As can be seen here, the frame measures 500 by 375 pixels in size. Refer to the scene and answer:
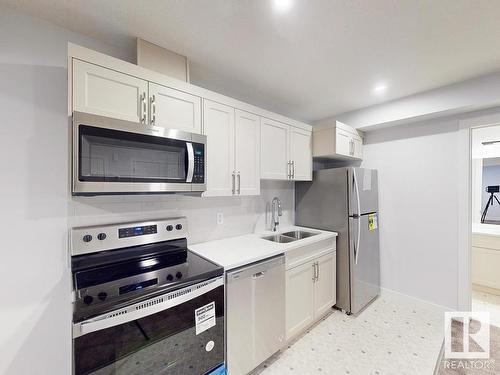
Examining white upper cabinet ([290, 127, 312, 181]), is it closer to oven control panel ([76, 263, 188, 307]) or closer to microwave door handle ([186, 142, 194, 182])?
microwave door handle ([186, 142, 194, 182])

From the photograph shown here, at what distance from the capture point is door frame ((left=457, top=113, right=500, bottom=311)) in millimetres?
2334

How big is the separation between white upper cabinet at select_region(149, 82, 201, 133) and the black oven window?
186mm

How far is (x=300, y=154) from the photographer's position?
258cm

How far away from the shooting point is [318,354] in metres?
1.89

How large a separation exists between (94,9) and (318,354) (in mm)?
2947

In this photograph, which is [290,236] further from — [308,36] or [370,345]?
[308,36]

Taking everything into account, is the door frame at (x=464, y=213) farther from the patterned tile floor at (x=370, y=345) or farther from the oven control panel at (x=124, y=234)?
the oven control panel at (x=124, y=234)

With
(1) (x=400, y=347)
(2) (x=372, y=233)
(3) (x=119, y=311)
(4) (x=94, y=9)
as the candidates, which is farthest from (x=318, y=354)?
(4) (x=94, y=9)

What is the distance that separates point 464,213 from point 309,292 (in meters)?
1.88

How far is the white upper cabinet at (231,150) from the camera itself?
1.78 meters

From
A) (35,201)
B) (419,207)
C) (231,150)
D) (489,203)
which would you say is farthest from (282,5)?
(489,203)

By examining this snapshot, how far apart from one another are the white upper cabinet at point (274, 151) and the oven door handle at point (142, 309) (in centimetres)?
121

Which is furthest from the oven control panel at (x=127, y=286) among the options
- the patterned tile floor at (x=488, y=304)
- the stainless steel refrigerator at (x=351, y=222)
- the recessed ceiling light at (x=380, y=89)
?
the patterned tile floor at (x=488, y=304)

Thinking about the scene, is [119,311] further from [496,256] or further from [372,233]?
[496,256]
